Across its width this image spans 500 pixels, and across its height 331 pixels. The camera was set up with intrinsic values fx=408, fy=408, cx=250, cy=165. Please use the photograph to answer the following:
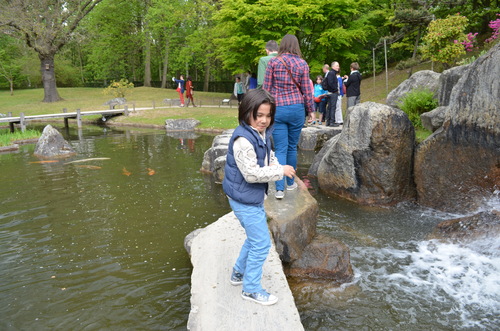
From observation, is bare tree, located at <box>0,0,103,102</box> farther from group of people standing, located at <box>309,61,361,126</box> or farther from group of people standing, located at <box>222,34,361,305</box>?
group of people standing, located at <box>222,34,361,305</box>

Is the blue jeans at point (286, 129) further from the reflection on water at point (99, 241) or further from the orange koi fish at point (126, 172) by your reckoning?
the orange koi fish at point (126, 172)

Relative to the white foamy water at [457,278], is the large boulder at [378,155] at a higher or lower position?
higher

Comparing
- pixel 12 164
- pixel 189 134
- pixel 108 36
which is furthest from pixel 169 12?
pixel 12 164

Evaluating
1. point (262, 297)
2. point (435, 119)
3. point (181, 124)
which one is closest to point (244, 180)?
point (262, 297)

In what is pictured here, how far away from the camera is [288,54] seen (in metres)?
5.62

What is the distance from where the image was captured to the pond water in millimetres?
4633

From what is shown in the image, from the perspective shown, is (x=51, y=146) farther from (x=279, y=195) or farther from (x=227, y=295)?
(x=227, y=295)

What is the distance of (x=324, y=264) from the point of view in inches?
214

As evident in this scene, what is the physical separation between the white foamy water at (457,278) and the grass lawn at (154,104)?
1499cm

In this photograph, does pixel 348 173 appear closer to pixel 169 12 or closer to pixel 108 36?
pixel 169 12

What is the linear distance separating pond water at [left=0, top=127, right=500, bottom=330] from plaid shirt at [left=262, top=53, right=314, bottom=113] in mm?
2475

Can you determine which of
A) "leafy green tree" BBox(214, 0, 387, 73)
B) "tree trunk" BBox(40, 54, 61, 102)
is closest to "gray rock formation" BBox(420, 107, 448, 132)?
"leafy green tree" BBox(214, 0, 387, 73)

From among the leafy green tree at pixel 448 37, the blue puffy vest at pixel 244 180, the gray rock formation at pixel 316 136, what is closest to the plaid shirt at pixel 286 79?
the blue puffy vest at pixel 244 180

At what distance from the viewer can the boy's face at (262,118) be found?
11.9ft
